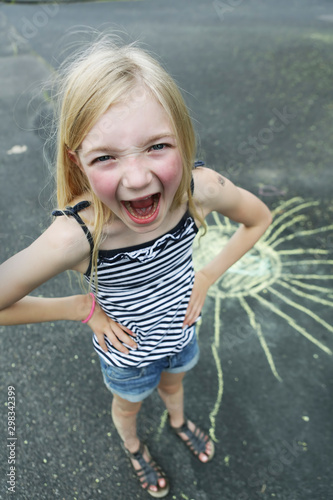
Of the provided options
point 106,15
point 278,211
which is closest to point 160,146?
point 278,211

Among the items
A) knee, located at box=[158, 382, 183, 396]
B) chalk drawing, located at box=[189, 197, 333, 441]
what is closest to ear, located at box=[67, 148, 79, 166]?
knee, located at box=[158, 382, 183, 396]

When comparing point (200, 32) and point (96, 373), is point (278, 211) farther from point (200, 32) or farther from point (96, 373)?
point (200, 32)

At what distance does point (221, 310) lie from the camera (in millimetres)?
2896

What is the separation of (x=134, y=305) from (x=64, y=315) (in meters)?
0.27

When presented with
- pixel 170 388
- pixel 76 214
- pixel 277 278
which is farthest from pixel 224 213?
pixel 277 278

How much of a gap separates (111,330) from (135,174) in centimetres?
71

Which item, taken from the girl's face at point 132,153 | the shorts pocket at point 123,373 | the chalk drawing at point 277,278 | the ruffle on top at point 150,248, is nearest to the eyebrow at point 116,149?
the girl's face at point 132,153

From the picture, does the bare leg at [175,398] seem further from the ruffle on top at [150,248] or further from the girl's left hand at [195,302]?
the ruffle on top at [150,248]

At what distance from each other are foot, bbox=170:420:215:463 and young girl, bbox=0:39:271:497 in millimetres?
264

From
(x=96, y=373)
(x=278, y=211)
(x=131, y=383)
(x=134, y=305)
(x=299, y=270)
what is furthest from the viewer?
(x=278, y=211)

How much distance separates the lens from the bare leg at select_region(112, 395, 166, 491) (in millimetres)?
1968

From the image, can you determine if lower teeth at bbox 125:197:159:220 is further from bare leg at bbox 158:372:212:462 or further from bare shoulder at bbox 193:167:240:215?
bare leg at bbox 158:372:212:462

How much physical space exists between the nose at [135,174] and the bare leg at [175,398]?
3.44 feet

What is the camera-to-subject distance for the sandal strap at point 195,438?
223 centimetres
